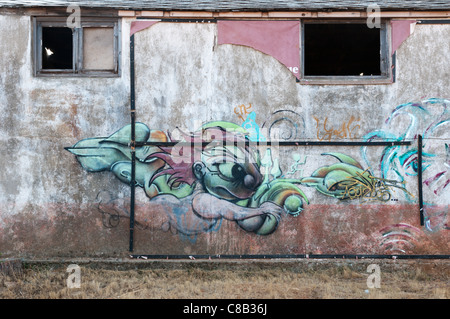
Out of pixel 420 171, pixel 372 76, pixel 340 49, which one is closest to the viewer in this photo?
pixel 420 171

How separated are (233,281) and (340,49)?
239 inches

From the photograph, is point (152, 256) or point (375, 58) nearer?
point (152, 256)

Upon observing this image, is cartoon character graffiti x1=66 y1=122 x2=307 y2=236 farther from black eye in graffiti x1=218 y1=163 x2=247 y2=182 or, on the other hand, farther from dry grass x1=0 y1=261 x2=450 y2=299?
dry grass x1=0 y1=261 x2=450 y2=299

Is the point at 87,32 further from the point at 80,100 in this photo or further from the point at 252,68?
the point at 252,68

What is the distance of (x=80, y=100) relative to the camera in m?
6.40

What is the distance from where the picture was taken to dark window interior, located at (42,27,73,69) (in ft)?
21.7

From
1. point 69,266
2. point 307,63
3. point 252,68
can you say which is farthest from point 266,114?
point 307,63

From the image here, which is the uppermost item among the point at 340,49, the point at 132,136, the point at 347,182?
the point at 340,49

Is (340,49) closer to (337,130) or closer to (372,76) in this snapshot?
(372,76)

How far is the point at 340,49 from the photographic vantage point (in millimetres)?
9391

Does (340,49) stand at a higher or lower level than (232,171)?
higher

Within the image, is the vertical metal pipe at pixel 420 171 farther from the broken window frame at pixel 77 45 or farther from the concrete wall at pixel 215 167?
the broken window frame at pixel 77 45

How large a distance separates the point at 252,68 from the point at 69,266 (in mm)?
4110

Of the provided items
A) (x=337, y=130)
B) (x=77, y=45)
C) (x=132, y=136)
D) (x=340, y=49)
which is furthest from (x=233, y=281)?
(x=340, y=49)
